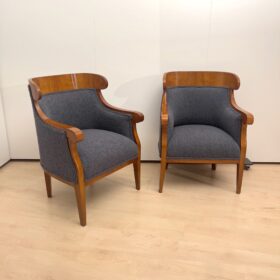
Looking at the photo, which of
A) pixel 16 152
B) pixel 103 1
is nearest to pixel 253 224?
pixel 103 1

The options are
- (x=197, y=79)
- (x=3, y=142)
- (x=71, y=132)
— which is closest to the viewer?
(x=71, y=132)

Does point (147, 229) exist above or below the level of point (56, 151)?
below

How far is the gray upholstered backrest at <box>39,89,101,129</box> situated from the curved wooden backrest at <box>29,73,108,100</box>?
1.5 inches

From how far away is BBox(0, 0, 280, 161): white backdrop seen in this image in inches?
91.6

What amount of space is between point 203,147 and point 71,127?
95cm

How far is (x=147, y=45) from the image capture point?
2.43 m

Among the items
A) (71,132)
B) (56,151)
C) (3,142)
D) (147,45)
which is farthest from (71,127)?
(3,142)

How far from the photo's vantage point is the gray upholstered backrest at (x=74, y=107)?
2.00 m

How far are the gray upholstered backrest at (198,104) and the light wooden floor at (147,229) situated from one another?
1.61 ft

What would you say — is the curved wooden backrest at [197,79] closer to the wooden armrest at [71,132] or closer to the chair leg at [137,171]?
the chair leg at [137,171]

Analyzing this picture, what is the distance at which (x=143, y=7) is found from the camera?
2.33m

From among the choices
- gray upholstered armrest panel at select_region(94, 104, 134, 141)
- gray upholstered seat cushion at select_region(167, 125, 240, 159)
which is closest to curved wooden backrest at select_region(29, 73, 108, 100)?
gray upholstered armrest panel at select_region(94, 104, 134, 141)

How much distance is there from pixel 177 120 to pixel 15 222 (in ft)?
4.80

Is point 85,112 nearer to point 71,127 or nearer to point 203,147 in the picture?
point 71,127
